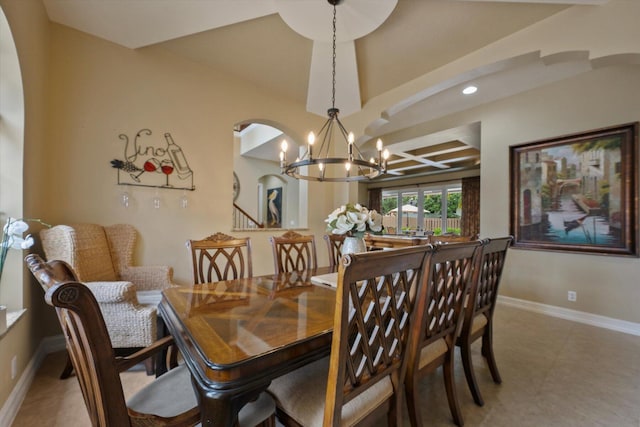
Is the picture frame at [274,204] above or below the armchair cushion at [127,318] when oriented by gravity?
above

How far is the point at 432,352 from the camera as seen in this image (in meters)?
1.44

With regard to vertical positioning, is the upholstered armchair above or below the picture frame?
below

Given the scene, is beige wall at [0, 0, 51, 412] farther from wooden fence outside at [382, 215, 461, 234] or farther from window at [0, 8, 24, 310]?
wooden fence outside at [382, 215, 461, 234]

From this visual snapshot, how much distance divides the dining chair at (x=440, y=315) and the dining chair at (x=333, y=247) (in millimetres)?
1211

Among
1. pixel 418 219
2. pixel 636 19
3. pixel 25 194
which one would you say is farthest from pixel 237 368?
pixel 418 219

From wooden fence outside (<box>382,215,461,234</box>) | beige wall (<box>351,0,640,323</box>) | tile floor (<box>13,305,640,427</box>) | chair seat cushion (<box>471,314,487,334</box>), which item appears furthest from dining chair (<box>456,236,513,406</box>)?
wooden fence outside (<box>382,215,461,234</box>)

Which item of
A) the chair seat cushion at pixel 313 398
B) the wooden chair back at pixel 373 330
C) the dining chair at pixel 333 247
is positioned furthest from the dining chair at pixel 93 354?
the dining chair at pixel 333 247

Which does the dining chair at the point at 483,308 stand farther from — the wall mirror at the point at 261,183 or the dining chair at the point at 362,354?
the wall mirror at the point at 261,183

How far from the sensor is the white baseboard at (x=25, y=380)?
4.82ft

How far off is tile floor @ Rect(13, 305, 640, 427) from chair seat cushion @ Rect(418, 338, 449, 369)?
43 centimetres

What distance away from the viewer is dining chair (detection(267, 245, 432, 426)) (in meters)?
0.83

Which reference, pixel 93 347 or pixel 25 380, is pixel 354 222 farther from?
pixel 25 380

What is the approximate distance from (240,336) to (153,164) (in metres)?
2.56

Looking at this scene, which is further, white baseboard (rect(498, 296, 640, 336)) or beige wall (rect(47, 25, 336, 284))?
white baseboard (rect(498, 296, 640, 336))
